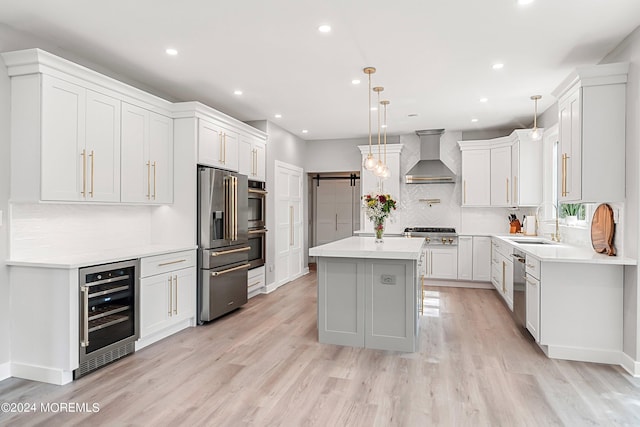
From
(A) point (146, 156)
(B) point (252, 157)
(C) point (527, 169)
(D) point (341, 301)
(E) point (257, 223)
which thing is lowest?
(D) point (341, 301)

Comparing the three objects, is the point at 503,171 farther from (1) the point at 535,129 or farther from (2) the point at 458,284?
(2) the point at 458,284

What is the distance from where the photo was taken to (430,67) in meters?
3.92

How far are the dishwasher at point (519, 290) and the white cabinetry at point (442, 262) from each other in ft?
6.65

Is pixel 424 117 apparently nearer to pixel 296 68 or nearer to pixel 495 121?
pixel 495 121

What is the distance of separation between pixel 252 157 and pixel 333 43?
2618 millimetres

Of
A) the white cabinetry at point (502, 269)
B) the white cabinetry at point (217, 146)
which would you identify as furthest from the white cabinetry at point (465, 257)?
the white cabinetry at point (217, 146)

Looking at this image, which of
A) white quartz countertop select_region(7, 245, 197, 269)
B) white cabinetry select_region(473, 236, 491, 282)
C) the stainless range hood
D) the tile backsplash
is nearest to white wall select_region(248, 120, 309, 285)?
the tile backsplash

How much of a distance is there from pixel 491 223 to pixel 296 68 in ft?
15.3

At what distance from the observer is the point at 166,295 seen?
12.6ft

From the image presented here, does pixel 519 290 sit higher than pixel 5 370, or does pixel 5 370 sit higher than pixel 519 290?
pixel 519 290

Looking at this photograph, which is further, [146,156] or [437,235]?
[437,235]

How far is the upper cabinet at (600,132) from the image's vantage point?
321cm

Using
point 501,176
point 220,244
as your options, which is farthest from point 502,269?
point 220,244

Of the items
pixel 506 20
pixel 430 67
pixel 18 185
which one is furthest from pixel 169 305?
pixel 506 20
